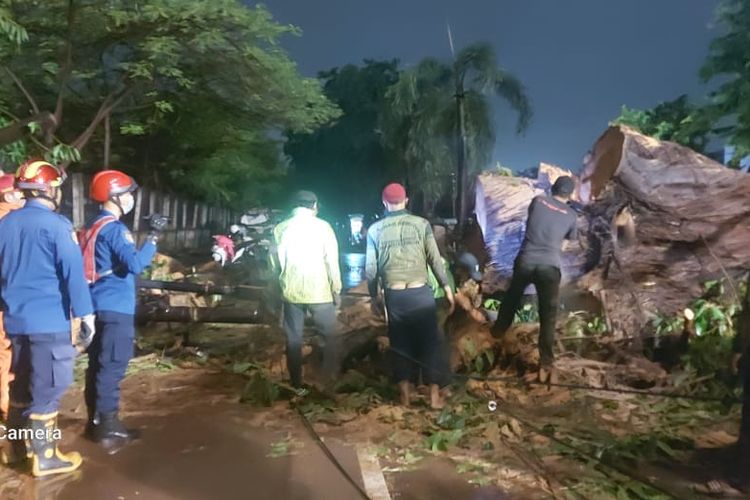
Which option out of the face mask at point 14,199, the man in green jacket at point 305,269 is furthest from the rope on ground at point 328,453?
the face mask at point 14,199

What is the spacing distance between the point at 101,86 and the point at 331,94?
56.3 ft

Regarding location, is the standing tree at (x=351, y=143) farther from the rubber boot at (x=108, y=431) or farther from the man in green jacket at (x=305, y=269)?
the rubber boot at (x=108, y=431)

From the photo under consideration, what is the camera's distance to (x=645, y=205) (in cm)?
741

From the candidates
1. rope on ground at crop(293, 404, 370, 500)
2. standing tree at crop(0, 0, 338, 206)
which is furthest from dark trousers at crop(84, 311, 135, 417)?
standing tree at crop(0, 0, 338, 206)

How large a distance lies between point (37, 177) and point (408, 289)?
2816mm

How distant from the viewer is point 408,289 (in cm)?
545

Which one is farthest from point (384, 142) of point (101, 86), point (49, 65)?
point (49, 65)

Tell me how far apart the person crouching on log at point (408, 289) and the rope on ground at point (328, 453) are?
2.71ft

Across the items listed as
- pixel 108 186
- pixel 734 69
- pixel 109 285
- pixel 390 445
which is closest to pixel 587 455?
pixel 390 445

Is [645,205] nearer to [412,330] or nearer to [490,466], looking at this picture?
[412,330]

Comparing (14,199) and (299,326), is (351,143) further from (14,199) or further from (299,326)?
(14,199)

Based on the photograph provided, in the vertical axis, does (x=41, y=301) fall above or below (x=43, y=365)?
above

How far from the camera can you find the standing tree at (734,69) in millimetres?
11203

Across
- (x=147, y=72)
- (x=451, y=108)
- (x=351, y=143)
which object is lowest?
(x=147, y=72)
